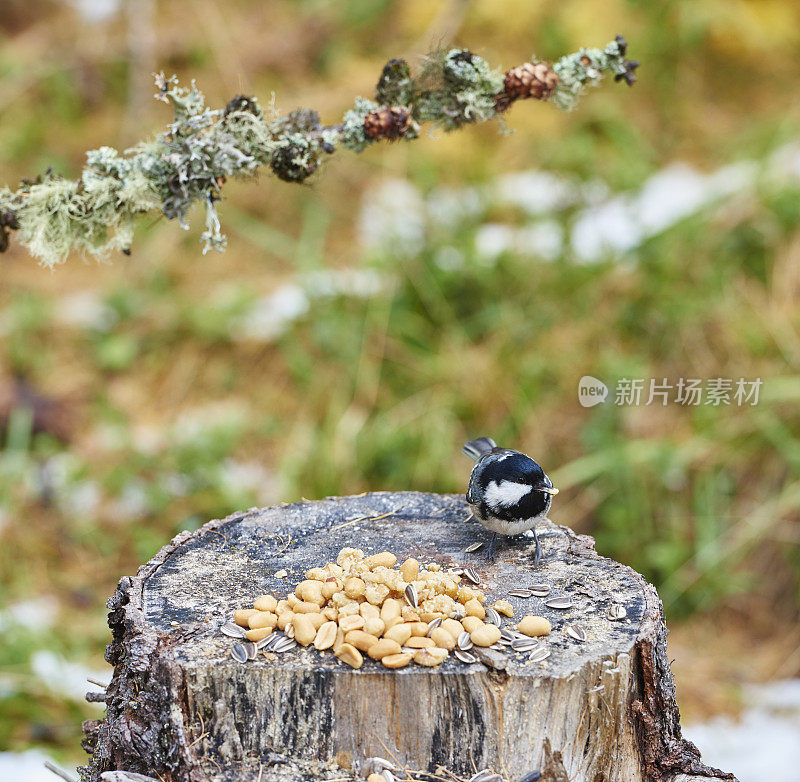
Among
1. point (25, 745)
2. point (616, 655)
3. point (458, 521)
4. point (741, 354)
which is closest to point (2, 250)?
point (458, 521)

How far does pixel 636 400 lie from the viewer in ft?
14.3

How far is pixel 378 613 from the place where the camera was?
177 cm

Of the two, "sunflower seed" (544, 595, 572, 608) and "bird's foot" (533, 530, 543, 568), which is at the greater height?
"bird's foot" (533, 530, 543, 568)

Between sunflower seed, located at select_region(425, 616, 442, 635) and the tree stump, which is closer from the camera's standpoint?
the tree stump

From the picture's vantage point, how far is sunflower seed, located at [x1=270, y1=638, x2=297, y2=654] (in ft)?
5.47

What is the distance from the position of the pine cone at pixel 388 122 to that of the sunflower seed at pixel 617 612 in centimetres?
115

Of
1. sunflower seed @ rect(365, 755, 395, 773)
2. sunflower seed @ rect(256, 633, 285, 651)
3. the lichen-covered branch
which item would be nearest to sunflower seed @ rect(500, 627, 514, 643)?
sunflower seed @ rect(365, 755, 395, 773)

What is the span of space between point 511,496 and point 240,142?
3.43 feet

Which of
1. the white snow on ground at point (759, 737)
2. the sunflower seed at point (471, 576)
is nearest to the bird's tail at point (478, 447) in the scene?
the sunflower seed at point (471, 576)

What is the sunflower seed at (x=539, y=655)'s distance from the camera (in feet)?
5.44

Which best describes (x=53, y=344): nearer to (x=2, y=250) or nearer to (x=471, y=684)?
(x=2, y=250)

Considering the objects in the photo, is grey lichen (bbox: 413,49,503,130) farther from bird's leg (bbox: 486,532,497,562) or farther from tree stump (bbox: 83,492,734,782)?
tree stump (bbox: 83,492,734,782)

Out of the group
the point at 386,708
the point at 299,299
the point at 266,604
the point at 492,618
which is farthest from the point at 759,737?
the point at 299,299

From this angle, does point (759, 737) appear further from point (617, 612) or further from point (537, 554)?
point (617, 612)
